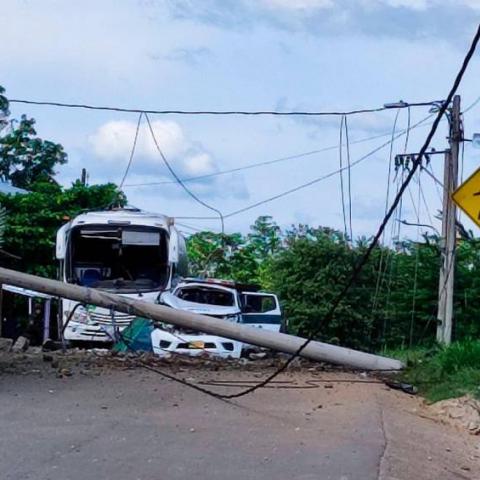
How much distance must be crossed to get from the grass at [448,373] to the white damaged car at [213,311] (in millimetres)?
4545

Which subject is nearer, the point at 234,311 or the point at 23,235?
the point at 234,311

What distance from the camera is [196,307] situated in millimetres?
22094

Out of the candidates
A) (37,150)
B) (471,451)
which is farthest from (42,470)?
(37,150)

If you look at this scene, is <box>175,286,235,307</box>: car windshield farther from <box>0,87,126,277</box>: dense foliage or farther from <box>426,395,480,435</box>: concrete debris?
<box>426,395,480,435</box>: concrete debris

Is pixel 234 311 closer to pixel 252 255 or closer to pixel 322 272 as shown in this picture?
pixel 322 272

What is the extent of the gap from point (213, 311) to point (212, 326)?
19.4 ft

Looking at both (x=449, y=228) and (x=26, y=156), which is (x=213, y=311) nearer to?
(x=449, y=228)

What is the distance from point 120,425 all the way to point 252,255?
3318 centimetres

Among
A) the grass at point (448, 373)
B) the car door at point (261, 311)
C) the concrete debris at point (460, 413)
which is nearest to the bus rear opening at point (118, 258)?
the car door at point (261, 311)

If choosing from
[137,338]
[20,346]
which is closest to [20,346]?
[20,346]

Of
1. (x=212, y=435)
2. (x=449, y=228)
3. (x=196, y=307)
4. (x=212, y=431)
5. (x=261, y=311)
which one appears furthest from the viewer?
(x=261, y=311)

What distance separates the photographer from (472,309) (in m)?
26.4

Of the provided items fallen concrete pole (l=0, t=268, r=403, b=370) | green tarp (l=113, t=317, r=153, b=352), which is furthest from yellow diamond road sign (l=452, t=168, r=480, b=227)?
green tarp (l=113, t=317, r=153, b=352)

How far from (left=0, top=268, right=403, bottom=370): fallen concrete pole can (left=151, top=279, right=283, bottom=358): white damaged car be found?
2.76 meters
